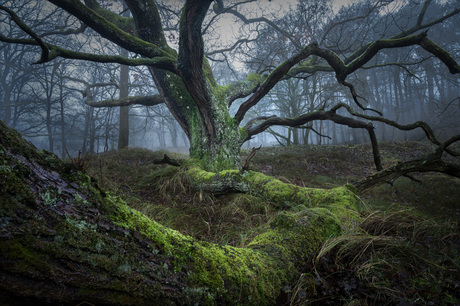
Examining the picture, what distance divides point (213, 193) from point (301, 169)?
5079 millimetres

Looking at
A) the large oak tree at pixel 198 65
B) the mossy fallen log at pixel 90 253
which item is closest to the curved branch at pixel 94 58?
the large oak tree at pixel 198 65

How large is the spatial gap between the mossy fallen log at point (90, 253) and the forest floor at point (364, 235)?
411mm

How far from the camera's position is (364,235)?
188cm

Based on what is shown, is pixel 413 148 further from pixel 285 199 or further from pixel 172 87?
pixel 172 87

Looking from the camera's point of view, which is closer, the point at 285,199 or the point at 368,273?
the point at 368,273

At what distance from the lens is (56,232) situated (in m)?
0.76

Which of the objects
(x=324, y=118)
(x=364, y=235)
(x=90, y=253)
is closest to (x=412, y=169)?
(x=364, y=235)

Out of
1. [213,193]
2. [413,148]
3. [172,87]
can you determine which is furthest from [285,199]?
[413,148]

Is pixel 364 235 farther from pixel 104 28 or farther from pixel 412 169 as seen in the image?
pixel 104 28

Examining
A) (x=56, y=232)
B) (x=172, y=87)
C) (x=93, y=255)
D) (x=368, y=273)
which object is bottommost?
(x=368, y=273)

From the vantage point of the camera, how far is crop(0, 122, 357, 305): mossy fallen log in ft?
2.24

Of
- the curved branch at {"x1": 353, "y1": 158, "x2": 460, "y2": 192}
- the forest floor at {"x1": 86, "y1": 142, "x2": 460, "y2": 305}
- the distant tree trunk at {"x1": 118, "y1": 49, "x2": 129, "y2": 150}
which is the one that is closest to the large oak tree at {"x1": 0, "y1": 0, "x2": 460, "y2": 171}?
the curved branch at {"x1": 353, "y1": 158, "x2": 460, "y2": 192}

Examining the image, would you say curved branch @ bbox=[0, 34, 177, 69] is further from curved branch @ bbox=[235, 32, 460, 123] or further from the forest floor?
curved branch @ bbox=[235, 32, 460, 123]

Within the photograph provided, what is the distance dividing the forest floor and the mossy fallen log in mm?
411
